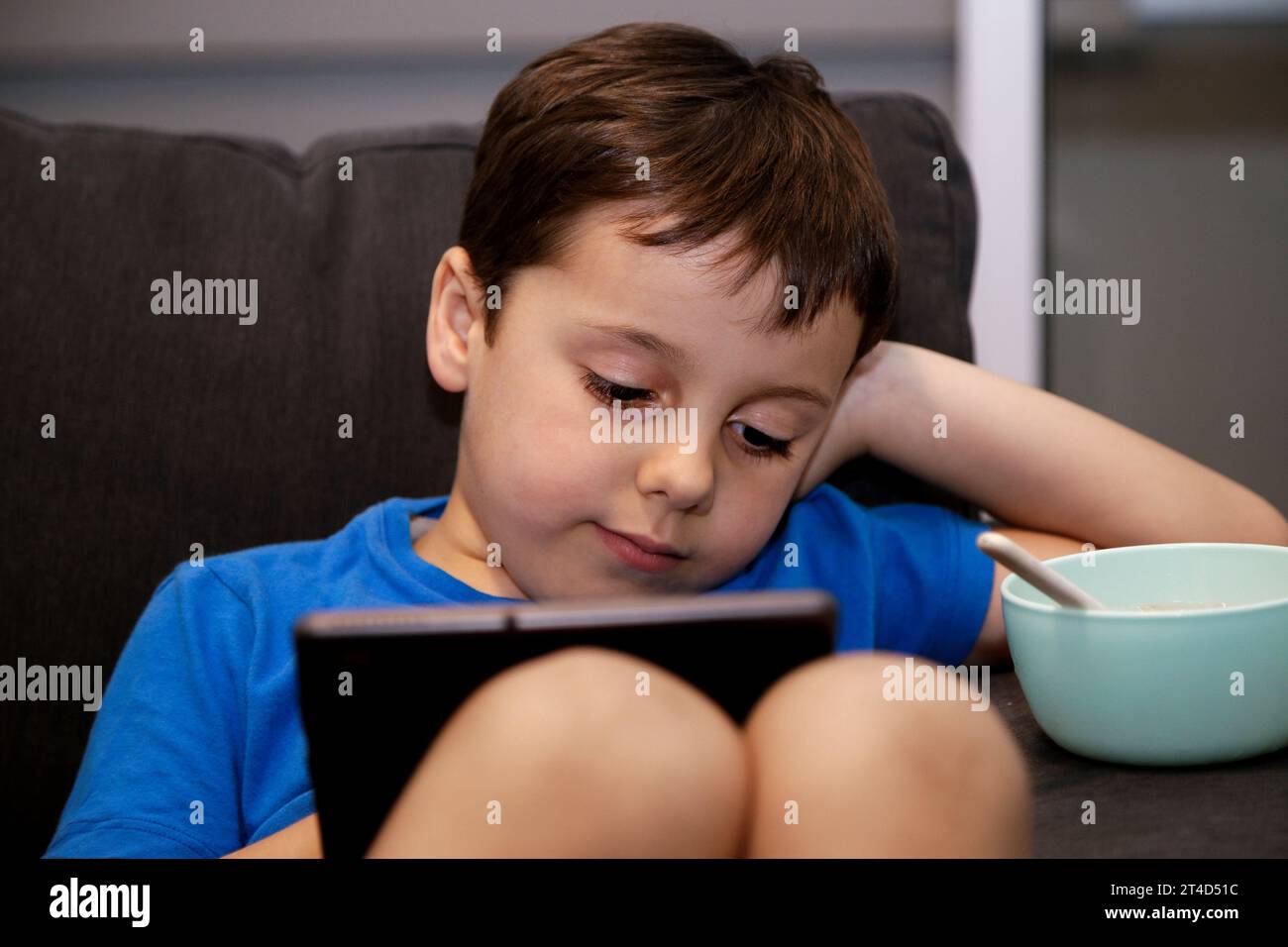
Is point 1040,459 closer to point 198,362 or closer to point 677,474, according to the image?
point 677,474

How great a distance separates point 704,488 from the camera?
80 cm

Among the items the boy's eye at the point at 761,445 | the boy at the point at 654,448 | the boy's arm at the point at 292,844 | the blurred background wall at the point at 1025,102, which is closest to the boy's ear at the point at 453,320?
the boy at the point at 654,448

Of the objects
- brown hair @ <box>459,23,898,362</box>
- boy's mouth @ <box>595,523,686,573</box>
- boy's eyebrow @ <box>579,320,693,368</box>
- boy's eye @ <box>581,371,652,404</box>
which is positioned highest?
brown hair @ <box>459,23,898,362</box>

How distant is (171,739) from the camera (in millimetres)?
808

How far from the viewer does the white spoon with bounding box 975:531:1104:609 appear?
2.21 feet

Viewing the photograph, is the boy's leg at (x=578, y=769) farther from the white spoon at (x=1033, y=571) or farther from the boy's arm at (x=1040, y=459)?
the boy's arm at (x=1040, y=459)

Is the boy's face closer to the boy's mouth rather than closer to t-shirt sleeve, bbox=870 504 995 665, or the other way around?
the boy's mouth

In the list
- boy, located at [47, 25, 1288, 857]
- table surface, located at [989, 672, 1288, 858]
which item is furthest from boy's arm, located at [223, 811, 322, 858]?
table surface, located at [989, 672, 1288, 858]

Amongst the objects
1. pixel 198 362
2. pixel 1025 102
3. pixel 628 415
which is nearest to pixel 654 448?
pixel 628 415

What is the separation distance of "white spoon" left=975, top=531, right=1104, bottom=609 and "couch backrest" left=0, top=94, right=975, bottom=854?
390mm

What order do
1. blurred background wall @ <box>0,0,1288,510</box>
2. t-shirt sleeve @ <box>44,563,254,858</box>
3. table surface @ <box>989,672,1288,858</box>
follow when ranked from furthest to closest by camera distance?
1. blurred background wall @ <box>0,0,1288,510</box>
2. t-shirt sleeve @ <box>44,563,254,858</box>
3. table surface @ <box>989,672,1288,858</box>

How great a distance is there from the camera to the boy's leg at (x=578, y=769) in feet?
1.69

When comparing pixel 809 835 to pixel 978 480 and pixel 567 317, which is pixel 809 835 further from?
pixel 978 480

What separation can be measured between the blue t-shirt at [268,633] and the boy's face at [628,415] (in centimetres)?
11
